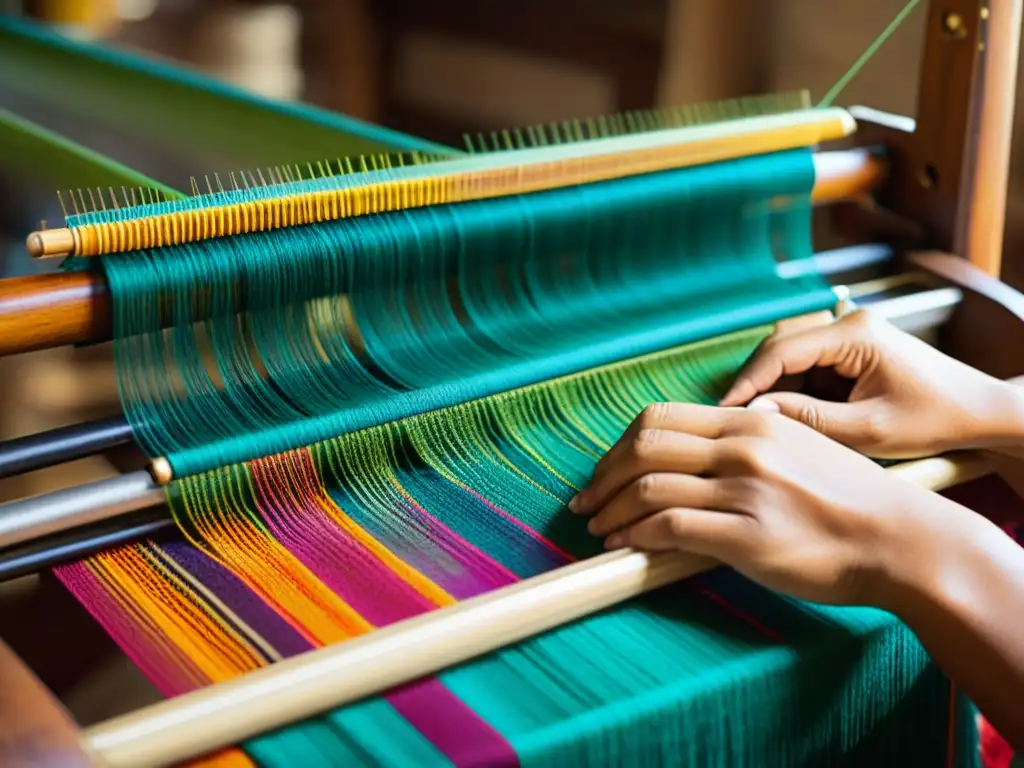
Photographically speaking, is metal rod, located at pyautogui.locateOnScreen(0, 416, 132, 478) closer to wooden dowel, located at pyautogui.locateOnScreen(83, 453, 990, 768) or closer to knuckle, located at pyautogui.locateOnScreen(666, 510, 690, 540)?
wooden dowel, located at pyautogui.locateOnScreen(83, 453, 990, 768)

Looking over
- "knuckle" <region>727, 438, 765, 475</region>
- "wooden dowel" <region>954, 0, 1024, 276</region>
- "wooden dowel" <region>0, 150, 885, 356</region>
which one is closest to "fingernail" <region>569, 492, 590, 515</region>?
"knuckle" <region>727, 438, 765, 475</region>

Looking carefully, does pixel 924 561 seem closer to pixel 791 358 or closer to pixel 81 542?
pixel 791 358

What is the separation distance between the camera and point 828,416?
2.87 feet

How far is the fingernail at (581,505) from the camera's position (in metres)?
0.83

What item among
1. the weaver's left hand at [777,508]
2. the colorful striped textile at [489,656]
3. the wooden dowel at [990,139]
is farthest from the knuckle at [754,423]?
the wooden dowel at [990,139]

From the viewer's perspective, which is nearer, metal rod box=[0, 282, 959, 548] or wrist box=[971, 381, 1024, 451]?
metal rod box=[0, 282, 959, 548]

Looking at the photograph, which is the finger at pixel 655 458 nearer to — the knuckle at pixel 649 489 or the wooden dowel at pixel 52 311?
the knuckle at pixel 649 489

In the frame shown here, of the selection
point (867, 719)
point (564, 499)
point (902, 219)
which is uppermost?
point (902, 219)

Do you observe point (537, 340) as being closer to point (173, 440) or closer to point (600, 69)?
point (173, 440)

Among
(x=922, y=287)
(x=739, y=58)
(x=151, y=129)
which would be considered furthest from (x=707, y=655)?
(x=739, y=58)

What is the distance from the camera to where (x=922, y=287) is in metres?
1.19

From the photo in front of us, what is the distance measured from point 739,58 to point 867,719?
1.77m

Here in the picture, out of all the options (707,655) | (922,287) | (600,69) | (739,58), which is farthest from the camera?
(600,69)

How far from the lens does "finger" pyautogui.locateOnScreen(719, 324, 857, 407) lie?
0.94m
